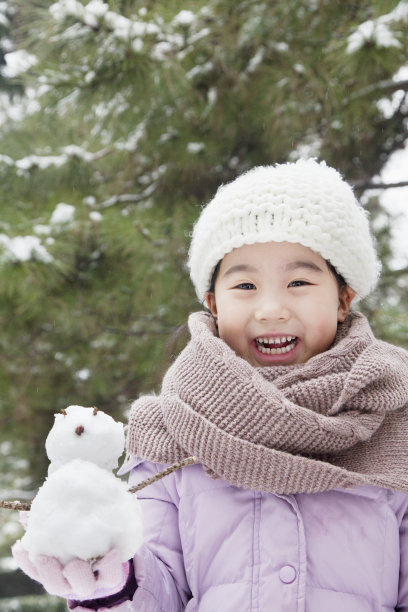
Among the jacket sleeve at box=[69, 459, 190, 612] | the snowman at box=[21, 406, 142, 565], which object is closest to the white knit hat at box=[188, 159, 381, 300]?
the jacket sleeve at box=[69, 459, 190, 612]

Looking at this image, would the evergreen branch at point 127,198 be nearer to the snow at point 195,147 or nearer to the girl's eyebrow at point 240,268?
the snow at point 195,147

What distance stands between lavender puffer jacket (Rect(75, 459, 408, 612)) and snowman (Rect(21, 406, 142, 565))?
262 millimetres

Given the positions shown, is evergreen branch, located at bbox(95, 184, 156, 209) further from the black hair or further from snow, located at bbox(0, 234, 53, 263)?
the black hair

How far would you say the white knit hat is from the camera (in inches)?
49.7

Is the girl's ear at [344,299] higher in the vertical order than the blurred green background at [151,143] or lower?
lower

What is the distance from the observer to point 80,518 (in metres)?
0.77

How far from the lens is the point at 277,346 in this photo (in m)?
1.28

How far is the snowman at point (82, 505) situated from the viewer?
2.54 ft

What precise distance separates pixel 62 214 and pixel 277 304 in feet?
4.75

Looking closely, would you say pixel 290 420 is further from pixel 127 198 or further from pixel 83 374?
pixel 83 374

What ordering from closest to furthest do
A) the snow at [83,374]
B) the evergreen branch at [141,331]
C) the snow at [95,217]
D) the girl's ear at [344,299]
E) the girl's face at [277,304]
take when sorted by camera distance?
the girl's face at [277,304]
the girl's ear at [344,299]
the snow at [95,217]
the evergreen branch at [141,331]
the snow at [83,374]

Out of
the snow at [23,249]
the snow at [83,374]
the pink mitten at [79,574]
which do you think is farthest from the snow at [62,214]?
the pink mitten at [79,574]

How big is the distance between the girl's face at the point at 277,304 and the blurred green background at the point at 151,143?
0.54 m

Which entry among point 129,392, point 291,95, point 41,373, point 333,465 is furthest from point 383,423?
point 41,373
